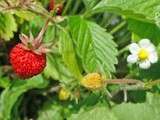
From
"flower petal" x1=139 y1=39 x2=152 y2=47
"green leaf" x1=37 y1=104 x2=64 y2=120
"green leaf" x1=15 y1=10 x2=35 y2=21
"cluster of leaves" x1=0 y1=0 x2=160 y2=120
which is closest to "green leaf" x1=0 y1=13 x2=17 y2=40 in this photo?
"cluster of leaves" x1=0 y1=0 x2=160 y2=120

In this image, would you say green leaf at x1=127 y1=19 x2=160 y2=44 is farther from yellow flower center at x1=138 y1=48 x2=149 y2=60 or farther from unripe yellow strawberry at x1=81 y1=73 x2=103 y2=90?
unripe yellow strawberry at x1=81 y1=73 x2=103 y2=90

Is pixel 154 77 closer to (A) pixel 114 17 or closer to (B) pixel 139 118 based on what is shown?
(B) pixel 139 118

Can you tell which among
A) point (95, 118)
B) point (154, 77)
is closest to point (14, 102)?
point (95, 118)

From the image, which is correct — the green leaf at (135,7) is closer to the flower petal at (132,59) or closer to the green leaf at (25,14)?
the flower petal at (132,59)

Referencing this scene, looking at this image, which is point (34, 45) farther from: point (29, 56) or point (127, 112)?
point (127, 112)

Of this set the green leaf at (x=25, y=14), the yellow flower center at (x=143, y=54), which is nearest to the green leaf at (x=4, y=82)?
the green leaf at (x=25, y=14)

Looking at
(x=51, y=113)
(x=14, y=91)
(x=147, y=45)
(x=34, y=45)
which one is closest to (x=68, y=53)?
(x=34, y=45)

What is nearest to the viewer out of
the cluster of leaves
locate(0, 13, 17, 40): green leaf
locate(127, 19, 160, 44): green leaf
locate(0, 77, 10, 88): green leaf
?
the cluster of leaves
